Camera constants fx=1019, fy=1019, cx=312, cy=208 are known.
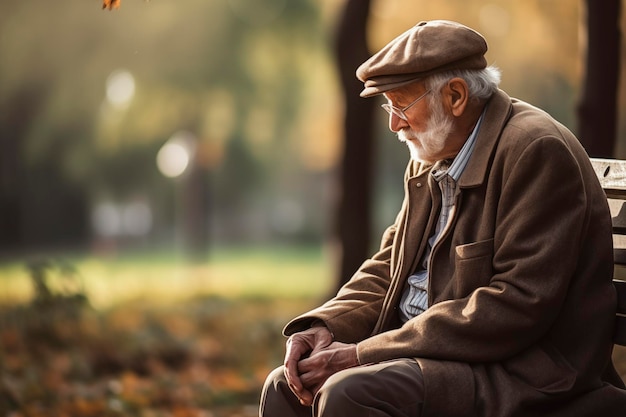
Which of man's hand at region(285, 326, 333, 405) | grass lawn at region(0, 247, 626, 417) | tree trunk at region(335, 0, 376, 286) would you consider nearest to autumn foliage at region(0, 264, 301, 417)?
grass lawn at region(0, 247, 626, 417)

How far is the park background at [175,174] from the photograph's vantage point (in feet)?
26.3

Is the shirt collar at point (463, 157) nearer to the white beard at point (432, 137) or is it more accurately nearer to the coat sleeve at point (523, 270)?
the white beard at point (432, 137)

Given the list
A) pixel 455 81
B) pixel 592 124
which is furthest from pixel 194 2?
pixel 455 81

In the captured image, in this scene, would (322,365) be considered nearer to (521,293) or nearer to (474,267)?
(474,267)

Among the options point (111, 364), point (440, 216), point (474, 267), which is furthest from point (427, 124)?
point (111, 364)

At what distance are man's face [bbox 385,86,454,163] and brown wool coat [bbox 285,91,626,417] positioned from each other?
0.13 meters

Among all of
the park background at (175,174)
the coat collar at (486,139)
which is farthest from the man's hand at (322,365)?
the park background at (175,174)

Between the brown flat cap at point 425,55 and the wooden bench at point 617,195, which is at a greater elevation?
the brown flat cap at point 425,55

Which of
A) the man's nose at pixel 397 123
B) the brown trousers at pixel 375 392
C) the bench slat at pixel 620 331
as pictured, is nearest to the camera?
the brown trousers at pixel 375 392

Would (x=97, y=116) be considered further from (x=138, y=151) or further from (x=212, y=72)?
(x=138, y=151)

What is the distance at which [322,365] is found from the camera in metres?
3.22

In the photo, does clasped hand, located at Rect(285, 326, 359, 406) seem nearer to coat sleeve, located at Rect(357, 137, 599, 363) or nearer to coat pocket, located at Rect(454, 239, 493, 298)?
coat sleeve, located at Rect(357, 137, 599, 363)

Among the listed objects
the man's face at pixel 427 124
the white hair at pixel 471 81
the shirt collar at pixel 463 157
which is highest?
the white hair at pixel 471 81

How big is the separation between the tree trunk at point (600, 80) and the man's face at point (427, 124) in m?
2.32
